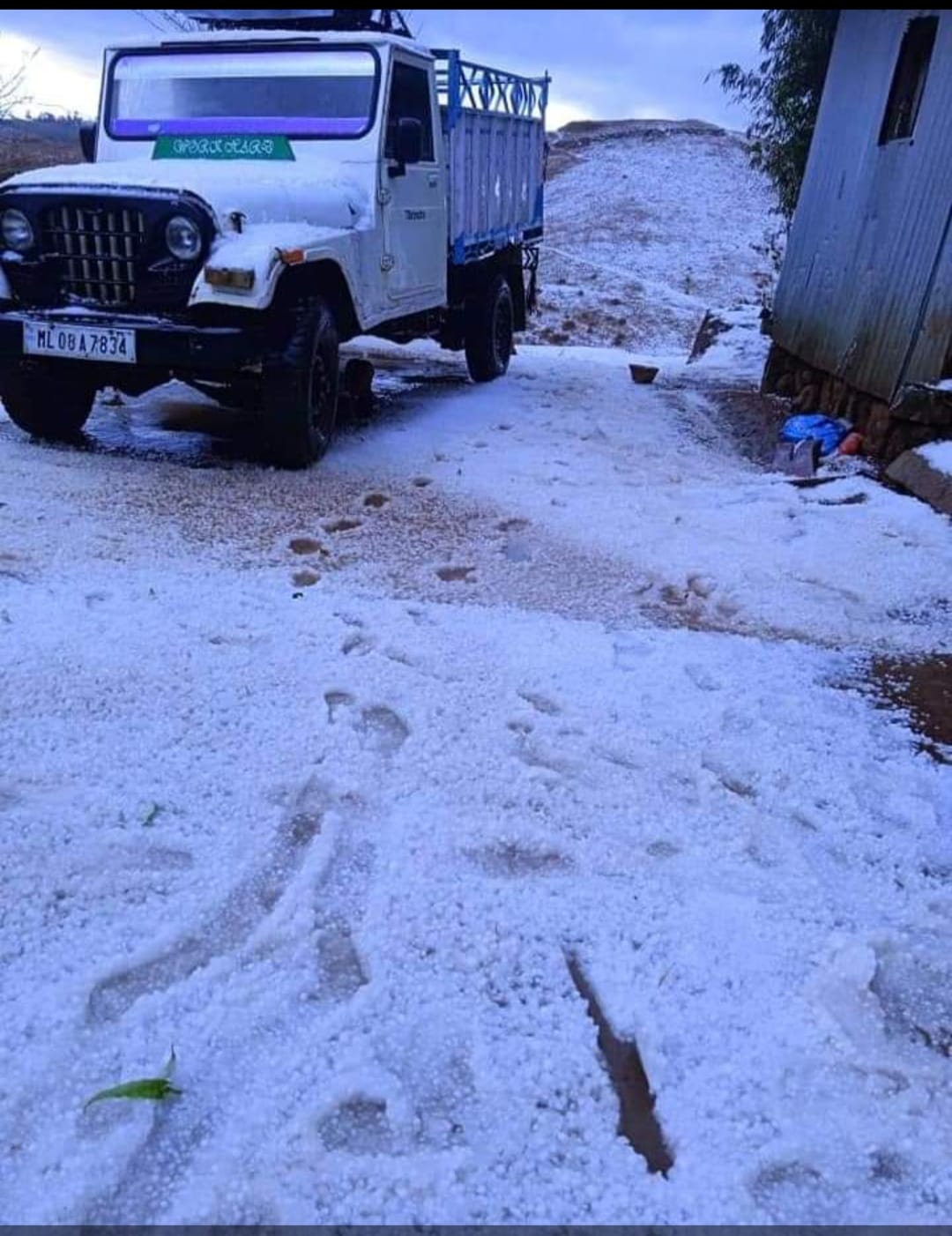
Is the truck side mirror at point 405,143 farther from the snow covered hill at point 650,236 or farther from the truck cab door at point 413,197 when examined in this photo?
the snow covered hill at point 650,236

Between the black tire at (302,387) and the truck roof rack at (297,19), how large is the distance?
8.03 feet

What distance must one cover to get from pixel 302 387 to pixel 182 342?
0.62 metres

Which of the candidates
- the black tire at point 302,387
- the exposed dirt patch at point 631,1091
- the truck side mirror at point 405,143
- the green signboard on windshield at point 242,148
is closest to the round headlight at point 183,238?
the black tire at point 302,387

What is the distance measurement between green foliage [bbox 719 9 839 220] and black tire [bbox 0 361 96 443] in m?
8.10

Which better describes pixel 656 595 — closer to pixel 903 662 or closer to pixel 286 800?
pixel 903 662

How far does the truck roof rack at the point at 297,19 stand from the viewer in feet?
21.3

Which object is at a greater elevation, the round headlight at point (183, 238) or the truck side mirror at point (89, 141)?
the truck side mirror at point (89, 141)

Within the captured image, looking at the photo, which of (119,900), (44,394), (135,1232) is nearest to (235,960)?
(119,900)

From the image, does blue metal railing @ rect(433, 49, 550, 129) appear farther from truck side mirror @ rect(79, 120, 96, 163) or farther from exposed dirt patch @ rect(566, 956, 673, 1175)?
exposed dirt patch @ rect(566, 956, 673, 1175)

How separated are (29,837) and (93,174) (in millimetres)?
4280

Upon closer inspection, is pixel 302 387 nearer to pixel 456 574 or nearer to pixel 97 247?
pixel 97 247

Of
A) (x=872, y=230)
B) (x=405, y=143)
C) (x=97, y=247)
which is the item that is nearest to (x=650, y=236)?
(x=872, y=230)

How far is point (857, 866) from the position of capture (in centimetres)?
235

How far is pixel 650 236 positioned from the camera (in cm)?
2158
